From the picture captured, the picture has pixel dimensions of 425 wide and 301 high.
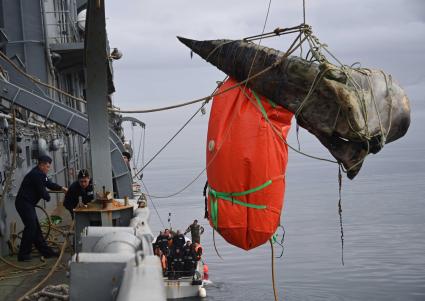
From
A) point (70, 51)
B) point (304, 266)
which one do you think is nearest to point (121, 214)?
point (70, 51)

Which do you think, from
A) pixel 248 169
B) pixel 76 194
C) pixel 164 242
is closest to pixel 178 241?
pixel 164 242

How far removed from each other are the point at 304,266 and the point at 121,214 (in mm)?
45943

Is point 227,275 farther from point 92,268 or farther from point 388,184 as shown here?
point 388,184

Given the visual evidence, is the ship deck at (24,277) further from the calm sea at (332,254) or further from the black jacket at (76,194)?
→ the calm sea at (332,254)

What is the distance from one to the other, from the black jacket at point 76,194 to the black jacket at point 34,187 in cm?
34

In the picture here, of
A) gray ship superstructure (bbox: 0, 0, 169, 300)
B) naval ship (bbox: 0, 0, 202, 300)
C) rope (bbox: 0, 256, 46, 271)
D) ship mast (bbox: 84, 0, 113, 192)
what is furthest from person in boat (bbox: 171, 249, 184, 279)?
ship mast (bbox: 84, 0, 113, 192)

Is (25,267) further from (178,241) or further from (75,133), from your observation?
(178,241)

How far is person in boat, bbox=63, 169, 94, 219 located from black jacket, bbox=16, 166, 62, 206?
0.37 m

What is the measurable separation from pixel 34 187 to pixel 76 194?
69cm

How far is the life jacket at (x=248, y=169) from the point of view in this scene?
7.47m

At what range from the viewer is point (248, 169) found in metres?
7.43

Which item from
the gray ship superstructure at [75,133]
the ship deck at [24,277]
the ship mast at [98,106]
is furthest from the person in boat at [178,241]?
the ship mast at [98,106]

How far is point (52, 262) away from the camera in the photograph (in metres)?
10.6

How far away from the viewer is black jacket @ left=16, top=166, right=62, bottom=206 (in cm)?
1027
